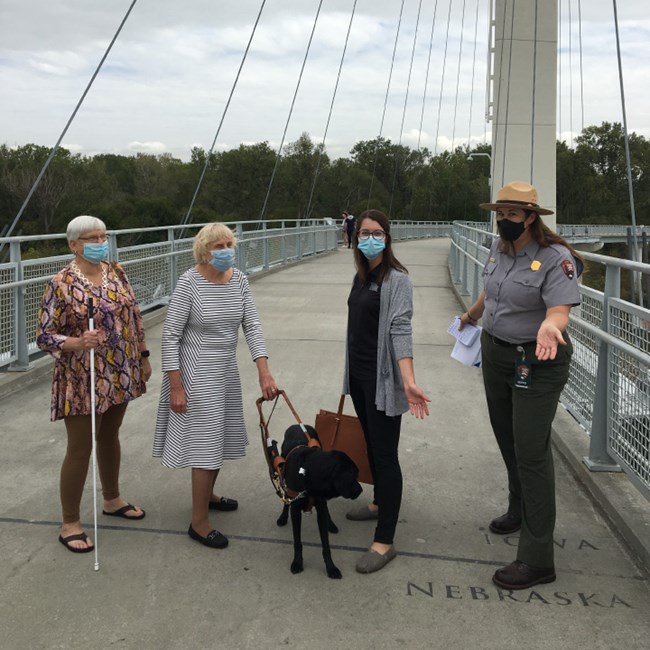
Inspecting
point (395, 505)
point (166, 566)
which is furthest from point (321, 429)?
point (166, 566)

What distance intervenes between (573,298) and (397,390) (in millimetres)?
820

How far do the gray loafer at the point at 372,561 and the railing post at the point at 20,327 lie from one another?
13.8 ft

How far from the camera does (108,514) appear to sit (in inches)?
146

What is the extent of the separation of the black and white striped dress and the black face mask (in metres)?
1.24

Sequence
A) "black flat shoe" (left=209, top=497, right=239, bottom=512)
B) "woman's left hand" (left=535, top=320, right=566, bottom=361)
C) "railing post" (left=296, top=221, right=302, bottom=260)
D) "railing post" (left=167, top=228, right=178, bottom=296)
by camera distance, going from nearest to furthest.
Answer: "woman's left hand" (left=535, top=320, right=566, bottom=361)
"black flat shoe" (left=209, top=497, right=239, bottom=512)
"railing post" (left=167, top=228, right=178, bottom=296)
"railing post" (left=296, top=221, right=302, bottom=260)

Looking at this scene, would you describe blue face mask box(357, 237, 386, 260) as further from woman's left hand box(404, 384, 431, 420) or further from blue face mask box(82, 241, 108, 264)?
blue face mask box(82, 241, 108, 264)

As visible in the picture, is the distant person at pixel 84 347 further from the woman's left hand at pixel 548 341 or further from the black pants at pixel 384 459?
the woman's left hand at pixel 548 341

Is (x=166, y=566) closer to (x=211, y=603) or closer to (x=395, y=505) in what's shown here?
(x=211, y=603)

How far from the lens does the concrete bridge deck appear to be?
270cm

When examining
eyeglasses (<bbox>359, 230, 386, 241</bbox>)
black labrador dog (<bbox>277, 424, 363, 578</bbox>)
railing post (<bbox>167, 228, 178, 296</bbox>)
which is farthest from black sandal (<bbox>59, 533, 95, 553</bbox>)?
railing post (<bbox>167, 228, 178, 296</bbox>)

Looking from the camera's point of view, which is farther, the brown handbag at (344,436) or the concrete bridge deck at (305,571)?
the brown handbag at (344,436)

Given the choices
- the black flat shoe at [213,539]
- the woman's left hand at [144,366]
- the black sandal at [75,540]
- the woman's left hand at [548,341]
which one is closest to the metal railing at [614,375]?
the woman's left hand at [548,341]

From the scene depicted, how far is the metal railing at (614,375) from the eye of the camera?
349cm

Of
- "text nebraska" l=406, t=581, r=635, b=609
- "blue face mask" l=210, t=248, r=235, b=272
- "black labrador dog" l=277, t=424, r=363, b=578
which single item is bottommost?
"text nebraska" l=406, t=581, r=635, b=609
